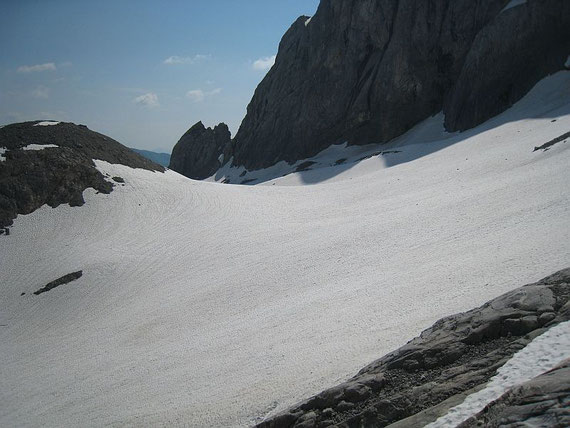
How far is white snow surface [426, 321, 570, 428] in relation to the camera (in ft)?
22.9

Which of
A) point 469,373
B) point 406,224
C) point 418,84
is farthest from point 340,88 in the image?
point 469,373

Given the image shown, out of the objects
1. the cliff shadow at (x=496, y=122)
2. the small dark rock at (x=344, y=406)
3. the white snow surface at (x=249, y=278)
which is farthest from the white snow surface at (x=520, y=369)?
the cliff shadow at (x=496, y=122)

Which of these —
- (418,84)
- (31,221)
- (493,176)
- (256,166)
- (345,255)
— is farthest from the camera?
(256,166)

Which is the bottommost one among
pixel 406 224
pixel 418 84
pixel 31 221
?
pixel 406 224

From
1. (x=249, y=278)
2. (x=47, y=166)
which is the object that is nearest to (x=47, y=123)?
(x=47, y=166)

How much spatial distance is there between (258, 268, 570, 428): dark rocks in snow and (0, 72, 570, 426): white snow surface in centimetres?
174

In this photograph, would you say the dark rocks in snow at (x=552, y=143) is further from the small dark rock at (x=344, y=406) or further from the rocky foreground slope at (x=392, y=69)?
the small dark rock at (x=344, y=406)

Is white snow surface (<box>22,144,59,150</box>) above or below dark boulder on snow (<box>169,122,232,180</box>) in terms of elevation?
below

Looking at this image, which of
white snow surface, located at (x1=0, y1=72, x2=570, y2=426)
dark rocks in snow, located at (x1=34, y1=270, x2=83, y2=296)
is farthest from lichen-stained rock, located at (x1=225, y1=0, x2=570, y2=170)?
dark rocks in snow, located at (x1=34, y1=270, x2=83, y2=296)

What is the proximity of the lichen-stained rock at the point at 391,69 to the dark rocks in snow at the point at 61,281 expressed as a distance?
43.6 metres

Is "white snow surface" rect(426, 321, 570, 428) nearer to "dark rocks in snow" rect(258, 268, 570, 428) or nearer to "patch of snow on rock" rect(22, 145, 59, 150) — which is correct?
"dark rocks in snow" rect(258, 268, 570, 428)

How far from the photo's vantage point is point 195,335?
16.9 metres

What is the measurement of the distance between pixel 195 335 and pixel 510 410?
1267 cm

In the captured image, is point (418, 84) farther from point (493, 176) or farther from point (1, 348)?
point (1, 348)
